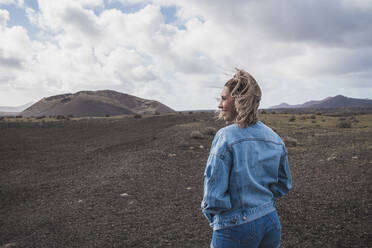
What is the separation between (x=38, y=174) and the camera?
977 centimetres

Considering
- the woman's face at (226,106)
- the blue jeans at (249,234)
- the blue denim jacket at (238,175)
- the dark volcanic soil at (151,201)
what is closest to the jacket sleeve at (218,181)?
the blue denim jacket at (238,175)

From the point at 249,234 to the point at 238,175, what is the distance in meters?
0.40

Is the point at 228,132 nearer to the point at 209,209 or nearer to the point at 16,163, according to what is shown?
the point at 209,209

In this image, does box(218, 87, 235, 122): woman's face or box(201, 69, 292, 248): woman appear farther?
box(218, 87, 235, 122): woman's face

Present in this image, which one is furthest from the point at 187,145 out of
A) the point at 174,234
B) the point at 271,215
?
the point at 271,215

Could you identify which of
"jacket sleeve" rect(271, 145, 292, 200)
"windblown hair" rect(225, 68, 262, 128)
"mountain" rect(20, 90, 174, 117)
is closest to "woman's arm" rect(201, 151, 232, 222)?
"windblown hair" rect(225, 68, 262, 128)

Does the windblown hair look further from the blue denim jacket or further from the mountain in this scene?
the mountain

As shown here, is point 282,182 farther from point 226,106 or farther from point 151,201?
point 151,201

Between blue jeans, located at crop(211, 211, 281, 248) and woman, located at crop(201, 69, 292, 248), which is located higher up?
woman, located at crop(201, 69, 292, 248)

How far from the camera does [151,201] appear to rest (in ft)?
21.0

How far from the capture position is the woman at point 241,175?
1603 mm

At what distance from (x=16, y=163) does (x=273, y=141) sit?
1326 cm

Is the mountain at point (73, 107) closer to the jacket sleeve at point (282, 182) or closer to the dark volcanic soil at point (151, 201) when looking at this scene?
the dark volcanic soil at point (151, 201)

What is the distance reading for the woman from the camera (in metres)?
1.60
